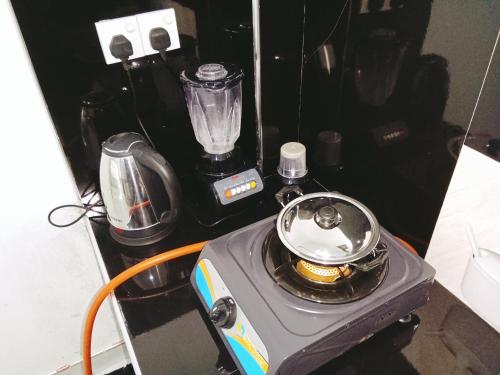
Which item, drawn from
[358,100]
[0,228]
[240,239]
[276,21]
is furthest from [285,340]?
[0,228]

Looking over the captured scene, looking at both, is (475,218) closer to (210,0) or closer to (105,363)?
(210,0)

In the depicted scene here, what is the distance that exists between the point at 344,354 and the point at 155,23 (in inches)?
30.9

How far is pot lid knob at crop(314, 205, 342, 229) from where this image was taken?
27.7 inches

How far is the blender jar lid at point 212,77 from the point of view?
90 cm

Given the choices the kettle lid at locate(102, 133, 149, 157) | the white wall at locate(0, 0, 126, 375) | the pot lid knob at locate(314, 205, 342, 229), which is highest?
the kettle lid at locate(102, 133, 149, 157)

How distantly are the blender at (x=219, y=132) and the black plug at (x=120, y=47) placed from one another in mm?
128

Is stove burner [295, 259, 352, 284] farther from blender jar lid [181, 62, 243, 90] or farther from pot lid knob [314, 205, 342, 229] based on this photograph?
blender jar lid [181, 62, 243, 90]

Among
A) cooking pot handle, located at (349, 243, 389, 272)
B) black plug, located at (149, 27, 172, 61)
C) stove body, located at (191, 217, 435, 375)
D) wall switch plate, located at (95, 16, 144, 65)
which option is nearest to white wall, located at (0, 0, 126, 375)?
wall switch plate, located at (95, 16, 144, 65)

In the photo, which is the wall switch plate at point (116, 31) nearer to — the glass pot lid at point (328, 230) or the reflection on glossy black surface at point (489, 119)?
the glass pot lid at point (328, 230)

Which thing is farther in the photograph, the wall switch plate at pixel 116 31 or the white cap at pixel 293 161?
the white cap at pixel 293 161

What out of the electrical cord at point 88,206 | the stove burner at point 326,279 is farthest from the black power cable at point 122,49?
the stove burner at point 326,279

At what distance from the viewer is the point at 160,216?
3.16ft

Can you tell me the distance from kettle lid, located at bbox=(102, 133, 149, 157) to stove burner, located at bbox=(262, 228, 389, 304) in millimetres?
368

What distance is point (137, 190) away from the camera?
902mm
